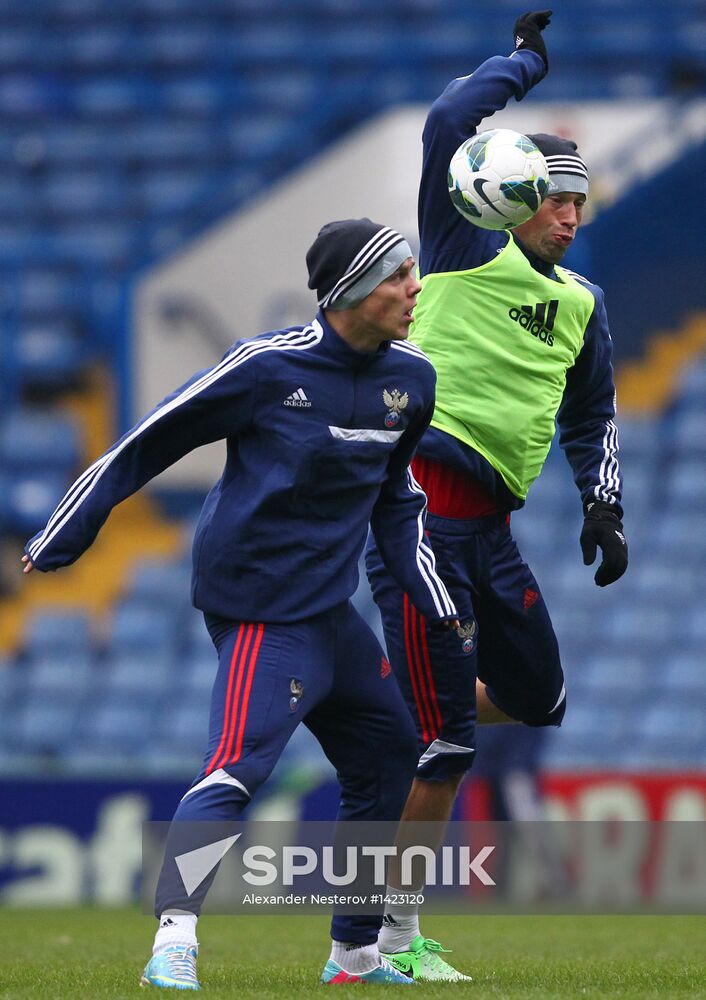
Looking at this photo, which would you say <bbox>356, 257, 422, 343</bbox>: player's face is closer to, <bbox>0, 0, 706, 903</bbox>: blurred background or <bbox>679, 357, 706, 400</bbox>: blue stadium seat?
<bbox>0, 0, 706, 903</bbox>: blurred background

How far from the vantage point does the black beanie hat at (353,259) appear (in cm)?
471

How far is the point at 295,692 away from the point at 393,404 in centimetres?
85

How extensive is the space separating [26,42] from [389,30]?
3.53 meters

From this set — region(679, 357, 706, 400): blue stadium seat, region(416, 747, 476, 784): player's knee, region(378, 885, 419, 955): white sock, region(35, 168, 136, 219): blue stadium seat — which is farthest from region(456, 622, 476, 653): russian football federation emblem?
region(35, 168, 136, 219): blue stadium seat

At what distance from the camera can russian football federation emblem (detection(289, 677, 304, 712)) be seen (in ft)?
15.2

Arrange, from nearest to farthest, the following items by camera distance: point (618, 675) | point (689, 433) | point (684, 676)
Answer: point (684, 676) < point (618, 675) < point (689, 433)

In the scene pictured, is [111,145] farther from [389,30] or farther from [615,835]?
[615,835]

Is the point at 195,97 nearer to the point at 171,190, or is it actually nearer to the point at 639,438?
the point at 171,190

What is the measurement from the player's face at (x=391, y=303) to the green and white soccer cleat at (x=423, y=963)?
6.24 ft

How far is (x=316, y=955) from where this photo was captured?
6066mm

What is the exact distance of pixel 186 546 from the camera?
1427cm

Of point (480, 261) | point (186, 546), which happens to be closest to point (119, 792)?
point (186, 546)

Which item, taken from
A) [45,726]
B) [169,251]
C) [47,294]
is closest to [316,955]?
[45,726]

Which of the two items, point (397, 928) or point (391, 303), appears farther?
point (397, 928)
